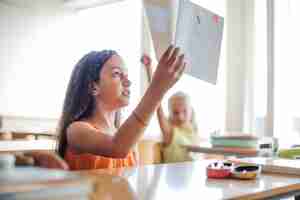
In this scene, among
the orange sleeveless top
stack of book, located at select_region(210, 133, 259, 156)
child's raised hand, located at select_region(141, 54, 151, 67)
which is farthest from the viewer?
stack of book, located at select_region(210, 133, 259, 156)

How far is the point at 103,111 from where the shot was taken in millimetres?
1311

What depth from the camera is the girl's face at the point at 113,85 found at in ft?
4.14

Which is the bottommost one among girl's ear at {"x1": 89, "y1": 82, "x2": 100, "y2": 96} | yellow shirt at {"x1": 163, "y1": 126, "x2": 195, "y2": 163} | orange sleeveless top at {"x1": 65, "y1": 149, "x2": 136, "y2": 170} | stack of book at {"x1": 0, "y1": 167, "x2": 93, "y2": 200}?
yellow shirt at {"x1": 163, "y1": 126, "x2": 195, "y2": 163}

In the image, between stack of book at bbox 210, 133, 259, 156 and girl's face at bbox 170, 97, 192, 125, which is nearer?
stack of book at bbox 210, 133, 259, 156

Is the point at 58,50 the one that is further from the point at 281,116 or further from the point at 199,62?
the point at 199,62

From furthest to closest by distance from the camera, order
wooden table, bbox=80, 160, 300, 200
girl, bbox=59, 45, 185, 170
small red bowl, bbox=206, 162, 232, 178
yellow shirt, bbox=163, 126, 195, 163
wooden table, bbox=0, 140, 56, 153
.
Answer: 1. yellow shirt, bbox=163, 126, 195, 163
2. wooden table, bbox=0, 140, 56, 153
3. girl, bbox=59, 45, 185, 170
4. small red bowl, bbox=206, 162, 232, 178
5. wooden table, bbox=80, 160, 300, 200

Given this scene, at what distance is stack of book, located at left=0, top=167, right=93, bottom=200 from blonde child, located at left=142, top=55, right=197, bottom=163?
1.98 meters

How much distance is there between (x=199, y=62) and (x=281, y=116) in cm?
250

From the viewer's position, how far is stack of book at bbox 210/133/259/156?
242cm

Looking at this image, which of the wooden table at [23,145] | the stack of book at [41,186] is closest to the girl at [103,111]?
the stack of book at [41,186]

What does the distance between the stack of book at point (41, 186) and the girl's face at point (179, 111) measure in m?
2.54

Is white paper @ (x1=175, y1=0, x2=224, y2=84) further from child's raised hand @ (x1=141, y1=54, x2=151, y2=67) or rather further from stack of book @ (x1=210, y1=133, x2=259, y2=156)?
stack of book @ (x1=210, y1=133, x2=259, y2=156)

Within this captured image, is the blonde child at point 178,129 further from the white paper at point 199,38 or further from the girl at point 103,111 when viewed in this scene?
the white paper at point 199,38

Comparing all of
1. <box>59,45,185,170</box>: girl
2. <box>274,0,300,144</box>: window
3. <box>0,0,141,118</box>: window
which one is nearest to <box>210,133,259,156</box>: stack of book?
<box>274,0,300,144</box>: window
